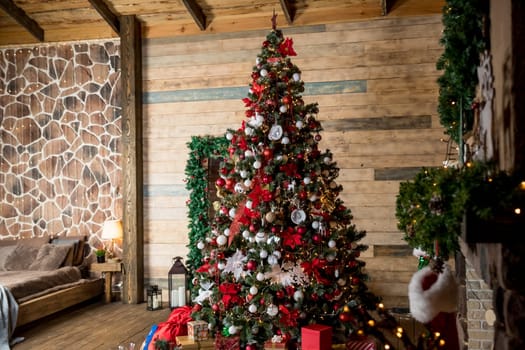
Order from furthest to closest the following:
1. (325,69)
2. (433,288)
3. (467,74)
A: (325,69), (467,74), (433,288)

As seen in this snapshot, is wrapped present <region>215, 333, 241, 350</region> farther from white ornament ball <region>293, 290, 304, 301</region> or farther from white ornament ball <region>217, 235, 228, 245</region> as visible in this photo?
white ornament ball <region>217, 235, 228, 245</region>

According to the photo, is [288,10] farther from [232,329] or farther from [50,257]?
[50,257]

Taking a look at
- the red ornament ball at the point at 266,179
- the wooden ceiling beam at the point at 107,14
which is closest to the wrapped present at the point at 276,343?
the red ornament ball at the point at 266,179

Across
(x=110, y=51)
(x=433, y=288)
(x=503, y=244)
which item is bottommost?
(x=433, y=288)

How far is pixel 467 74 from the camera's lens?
2.52 meters

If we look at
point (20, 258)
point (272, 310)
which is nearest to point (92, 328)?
point (20, 258)

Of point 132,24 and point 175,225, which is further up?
point 132,24

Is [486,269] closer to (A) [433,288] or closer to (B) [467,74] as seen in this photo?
(A) [433,288]

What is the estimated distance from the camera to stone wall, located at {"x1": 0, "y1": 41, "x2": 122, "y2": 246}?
21.4 ft

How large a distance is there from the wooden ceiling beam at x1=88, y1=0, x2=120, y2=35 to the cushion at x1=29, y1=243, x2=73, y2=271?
2886mm

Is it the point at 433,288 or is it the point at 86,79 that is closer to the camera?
the point at 433,288

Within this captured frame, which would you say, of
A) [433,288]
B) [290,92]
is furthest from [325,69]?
[433,288]

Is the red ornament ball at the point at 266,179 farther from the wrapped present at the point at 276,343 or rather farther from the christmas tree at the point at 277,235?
the wrapped present at the point at 276,343

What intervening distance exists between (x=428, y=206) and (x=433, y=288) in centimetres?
47
